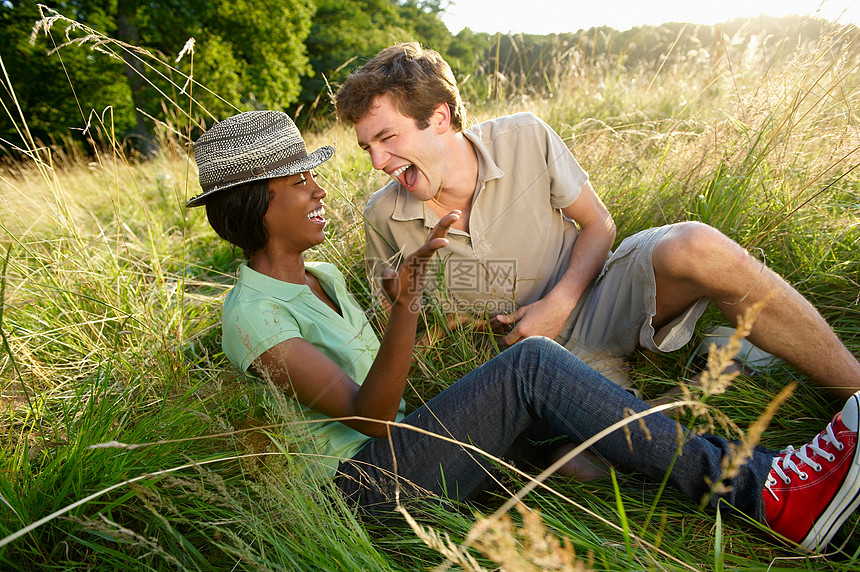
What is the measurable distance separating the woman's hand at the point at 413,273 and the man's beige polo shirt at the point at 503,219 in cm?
106

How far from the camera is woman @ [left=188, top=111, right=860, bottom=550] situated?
4.62 ft

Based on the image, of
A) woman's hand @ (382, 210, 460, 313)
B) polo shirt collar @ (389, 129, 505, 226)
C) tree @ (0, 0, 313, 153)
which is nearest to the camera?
woman's hand @ (382, 210, 460, 313)

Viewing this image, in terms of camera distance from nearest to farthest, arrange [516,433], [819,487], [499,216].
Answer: [819,487] → [516,433] → [499,216]

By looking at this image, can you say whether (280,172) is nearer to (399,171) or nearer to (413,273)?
(399,171)

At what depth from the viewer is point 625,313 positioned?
219 centimetres

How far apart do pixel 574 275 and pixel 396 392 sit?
3.88ft

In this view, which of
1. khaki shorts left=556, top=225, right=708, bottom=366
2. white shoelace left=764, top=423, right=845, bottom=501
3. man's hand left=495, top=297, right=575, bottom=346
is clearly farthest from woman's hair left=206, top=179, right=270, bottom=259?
white shoelace left=764, top=423, right=845, bottom=501

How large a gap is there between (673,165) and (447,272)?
1.68 m

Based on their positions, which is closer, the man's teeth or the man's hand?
the man's hand

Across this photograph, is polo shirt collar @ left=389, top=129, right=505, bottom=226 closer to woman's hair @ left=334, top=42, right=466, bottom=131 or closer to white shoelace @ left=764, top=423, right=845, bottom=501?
woman's hair @ left=334, top=42, right=466, bottom=131

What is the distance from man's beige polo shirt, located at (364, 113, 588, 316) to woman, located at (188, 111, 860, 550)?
48 cm

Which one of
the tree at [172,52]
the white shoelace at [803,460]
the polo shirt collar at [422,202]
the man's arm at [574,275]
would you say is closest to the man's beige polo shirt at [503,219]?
the polo shirt collar at [422,202]

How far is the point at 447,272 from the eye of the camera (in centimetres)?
244

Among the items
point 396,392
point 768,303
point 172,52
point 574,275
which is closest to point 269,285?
point 396,392
